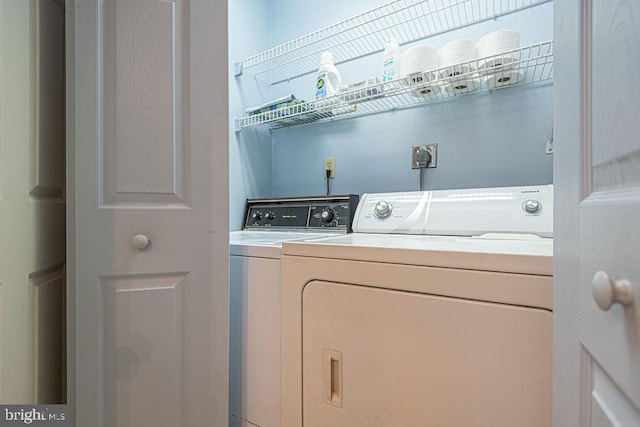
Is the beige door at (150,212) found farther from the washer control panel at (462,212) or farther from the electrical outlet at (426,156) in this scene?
the electrical outlet at (426,156)

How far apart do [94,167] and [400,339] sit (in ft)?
2.91

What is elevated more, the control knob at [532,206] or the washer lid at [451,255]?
the control knob at [532,206]

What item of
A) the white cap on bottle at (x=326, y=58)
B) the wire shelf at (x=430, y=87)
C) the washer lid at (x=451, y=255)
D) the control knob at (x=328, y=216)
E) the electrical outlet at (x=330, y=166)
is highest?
the white cap on bottle at (x=326, y=58)

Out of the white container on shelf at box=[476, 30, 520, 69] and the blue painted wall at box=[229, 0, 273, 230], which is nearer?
the white container on shelf at box=[476, 30, 520, 69]

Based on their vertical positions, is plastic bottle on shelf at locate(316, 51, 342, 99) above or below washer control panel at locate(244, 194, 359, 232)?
above

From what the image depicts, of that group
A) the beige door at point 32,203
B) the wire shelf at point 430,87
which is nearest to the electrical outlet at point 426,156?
the wire shelf at point 430,87

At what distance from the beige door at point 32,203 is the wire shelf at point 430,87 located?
104 cm

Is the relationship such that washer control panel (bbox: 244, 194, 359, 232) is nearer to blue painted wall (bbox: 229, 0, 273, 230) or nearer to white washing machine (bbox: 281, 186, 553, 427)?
blue painted wall (bbox: 229, 0, 273, 230)

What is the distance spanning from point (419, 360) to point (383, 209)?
708 millimetres

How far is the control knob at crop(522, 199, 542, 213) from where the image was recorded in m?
1.06

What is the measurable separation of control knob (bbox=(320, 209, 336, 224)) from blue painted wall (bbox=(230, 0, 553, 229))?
330 millimetres

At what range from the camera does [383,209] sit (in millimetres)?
1356

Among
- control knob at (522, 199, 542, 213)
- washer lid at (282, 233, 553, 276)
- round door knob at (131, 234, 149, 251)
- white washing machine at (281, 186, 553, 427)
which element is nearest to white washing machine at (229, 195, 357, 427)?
white washing machine at (281, 186, 553, 427)

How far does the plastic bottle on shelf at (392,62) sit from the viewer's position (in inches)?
57.2
